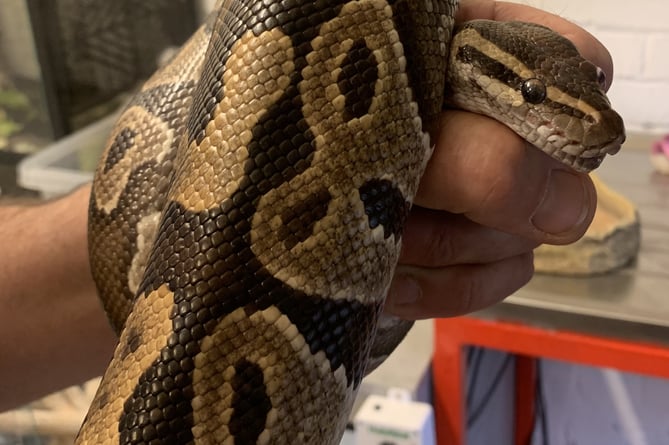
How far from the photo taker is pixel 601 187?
1.86m

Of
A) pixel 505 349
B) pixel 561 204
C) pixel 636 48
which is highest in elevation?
pixel 561 204

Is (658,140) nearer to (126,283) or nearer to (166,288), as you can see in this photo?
(126,283)

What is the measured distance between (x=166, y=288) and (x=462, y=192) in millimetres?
285

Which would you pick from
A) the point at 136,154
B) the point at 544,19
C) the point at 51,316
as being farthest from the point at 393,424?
the point at 544,19

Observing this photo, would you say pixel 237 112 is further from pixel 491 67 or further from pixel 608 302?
pixel 608 302

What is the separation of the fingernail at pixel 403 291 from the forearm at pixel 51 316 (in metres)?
0.47

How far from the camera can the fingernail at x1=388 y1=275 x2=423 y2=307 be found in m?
0.89

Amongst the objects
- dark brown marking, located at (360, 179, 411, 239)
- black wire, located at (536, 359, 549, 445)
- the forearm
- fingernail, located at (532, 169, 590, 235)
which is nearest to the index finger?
fingernail, located at (532, 169, 590, 235)

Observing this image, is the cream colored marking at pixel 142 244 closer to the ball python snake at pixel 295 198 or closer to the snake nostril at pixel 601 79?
the ball python snake at pixel 295 198

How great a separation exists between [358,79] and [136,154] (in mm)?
378

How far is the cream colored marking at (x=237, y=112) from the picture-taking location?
0.69 m

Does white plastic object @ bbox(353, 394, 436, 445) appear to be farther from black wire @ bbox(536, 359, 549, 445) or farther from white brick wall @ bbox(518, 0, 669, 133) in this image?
white brick wall @ bbox(518, 0, 669, 133)

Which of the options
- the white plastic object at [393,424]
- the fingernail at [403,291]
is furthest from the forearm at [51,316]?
the white plastic object at [393,424]

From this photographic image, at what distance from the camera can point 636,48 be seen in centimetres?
223
